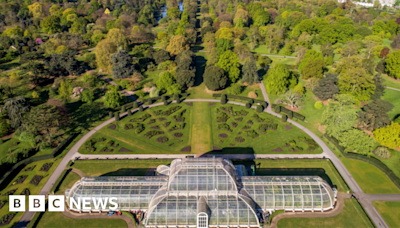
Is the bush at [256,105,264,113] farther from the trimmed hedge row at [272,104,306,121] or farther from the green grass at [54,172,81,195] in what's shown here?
the green grass at [54,172,81,195]

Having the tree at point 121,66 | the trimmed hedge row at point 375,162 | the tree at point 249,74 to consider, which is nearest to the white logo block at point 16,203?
the tree at point 121,66

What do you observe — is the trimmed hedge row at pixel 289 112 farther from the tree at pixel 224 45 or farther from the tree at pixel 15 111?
the tree at pixel 15 111

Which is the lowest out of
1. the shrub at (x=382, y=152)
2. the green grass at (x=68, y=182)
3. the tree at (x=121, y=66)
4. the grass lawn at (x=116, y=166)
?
the green grass at (x=68, y=182)

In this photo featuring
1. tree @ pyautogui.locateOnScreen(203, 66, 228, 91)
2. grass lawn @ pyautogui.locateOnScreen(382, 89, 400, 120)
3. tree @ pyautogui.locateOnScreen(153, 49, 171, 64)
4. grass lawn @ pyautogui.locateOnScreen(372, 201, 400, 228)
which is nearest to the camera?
grass lawn @ pyautogui.locateOnScreen(372, 201, 400, 228)

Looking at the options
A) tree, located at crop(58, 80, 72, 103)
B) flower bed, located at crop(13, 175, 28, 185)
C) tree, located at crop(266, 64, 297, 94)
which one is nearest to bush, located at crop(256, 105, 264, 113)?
tree, located at crop(266, 64, 297, 94)

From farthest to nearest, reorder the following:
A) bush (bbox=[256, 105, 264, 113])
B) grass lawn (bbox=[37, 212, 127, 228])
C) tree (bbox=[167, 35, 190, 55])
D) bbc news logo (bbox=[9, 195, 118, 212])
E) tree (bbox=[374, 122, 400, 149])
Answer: tree (bbox=[167, 35, 190, 55])
bush (bbox=[256, 105, 264, 113])
tree (bbox=[374, 122, 400, 149])
bbc news logo (bbox=[9, 195, 118, 212])
grass lawn (bbox=[37, 212, 127, 228])

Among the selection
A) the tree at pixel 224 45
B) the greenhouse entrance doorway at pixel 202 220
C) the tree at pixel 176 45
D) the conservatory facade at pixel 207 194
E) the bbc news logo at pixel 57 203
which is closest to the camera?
the greenhouse entrance doorway at pixel 202 220
